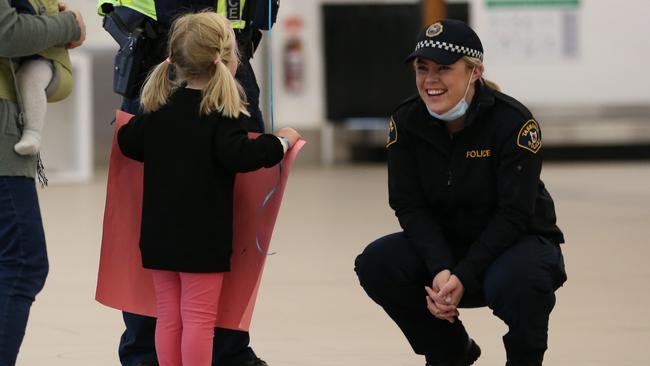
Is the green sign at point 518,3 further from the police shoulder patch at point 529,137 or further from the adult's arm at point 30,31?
the adult's arm at point 30,31

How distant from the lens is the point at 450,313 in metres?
2.95

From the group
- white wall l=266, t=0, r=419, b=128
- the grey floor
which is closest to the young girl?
the grey floor

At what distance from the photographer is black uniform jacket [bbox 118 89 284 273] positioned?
9.16 feet

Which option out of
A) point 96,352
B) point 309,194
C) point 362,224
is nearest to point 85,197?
point 309,194

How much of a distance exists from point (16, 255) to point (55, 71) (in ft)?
1.54

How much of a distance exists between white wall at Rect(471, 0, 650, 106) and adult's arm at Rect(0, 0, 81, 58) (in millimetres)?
10030

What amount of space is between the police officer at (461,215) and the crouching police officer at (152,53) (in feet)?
1.33

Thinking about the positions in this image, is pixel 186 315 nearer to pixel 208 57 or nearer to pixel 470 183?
pixel 208 57

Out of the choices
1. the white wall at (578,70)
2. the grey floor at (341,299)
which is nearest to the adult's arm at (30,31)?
the grey floor at (341,299)

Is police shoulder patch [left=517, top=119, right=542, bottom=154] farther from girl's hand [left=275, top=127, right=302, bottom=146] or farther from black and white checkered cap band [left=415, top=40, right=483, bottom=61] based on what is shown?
girl's hand [left=275, top=127, right=302, bottom=146]

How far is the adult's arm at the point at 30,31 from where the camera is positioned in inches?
108

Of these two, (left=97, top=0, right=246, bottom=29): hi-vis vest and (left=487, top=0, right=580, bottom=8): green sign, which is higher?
(left=97, top=0, right=246, bottom=29): hi-vis vest

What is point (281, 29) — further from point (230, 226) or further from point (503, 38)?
point (230, 226)

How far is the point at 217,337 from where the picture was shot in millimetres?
3234
